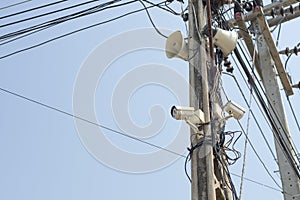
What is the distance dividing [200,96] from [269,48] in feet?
10.7

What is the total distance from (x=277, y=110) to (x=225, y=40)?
7.95 feet

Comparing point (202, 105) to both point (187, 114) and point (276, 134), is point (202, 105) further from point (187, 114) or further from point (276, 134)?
point (276, 134)

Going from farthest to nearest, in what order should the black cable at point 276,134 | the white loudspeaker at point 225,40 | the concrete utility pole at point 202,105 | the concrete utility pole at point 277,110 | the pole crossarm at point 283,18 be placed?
the pole crossarm at point 283,18 → the concrete utility pole at point 277,110 → the black cable at point 276,134 → the white loudspeaker at point 225,40 → the concrete utility pole at point 202,105

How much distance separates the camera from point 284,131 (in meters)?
5.61

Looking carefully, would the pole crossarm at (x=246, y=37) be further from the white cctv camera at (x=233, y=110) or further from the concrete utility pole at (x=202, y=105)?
the white cctv camera at (x=233, y=110)

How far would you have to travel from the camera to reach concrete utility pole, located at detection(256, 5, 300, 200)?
5.14 m

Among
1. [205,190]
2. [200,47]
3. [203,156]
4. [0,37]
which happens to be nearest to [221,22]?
[200,47]

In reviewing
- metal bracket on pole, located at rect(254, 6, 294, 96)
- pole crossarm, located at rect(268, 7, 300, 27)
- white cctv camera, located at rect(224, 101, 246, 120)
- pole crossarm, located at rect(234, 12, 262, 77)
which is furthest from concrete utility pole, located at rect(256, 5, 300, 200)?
white cctv camera, located at rect(224, 101, 246, 120)

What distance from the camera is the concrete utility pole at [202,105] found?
305cm

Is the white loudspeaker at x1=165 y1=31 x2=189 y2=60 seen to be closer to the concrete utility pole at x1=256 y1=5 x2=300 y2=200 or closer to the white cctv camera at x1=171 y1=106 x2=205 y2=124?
the white cctv camera at x1=171 y1=106 x2=205 y2=124

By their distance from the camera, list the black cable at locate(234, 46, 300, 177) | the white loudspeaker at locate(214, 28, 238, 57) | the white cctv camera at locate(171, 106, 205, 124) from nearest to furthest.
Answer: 1. the white cctv camera at locate(171, 106, 205, 124)
2. the white loudspeaker at locate(214, 28, 238, 57)
3. the black cable at locate(234, 46, 300, 177)

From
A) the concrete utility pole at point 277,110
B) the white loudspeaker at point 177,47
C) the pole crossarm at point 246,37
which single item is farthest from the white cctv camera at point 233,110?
the pole crossarm at point 246,37

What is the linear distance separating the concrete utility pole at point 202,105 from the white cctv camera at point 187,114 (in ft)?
0.32

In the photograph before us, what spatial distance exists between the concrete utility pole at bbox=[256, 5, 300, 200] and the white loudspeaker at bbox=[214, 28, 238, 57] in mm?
2190
